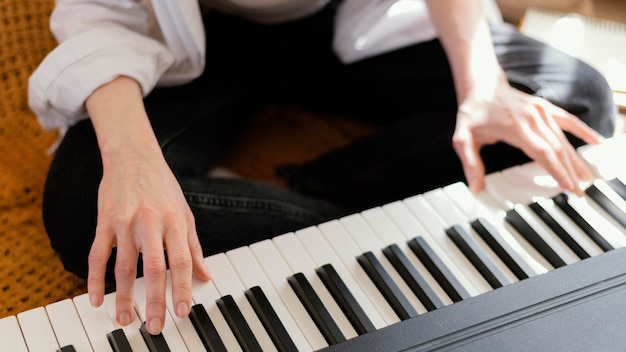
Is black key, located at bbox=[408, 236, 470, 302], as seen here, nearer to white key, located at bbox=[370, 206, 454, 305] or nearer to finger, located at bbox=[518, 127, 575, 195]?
white key, located at bbox=[370, 206, 454, 305]

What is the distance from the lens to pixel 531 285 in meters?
0.84

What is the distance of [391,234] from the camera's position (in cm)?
92

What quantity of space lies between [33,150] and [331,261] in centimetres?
69

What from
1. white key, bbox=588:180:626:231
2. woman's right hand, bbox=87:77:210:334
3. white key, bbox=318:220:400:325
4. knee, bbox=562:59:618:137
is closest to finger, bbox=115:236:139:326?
woman's right hand, bbox=87:77:210:334

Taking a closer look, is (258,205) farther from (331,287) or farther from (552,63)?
(552,63)

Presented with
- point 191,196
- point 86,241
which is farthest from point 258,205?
point 86,241

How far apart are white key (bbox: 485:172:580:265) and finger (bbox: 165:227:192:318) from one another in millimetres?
404

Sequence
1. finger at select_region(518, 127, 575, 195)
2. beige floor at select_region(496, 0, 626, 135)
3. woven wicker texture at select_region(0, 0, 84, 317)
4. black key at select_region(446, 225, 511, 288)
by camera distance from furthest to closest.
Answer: beige floor at select_region(496, 0, 626, 135) < woven wicker texture at select_region(0, 0, 84, 317) < finger at select_region(518, 127, 575, 195) < black key at select_region(446, 225, 511, 288)

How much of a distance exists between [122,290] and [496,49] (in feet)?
2.41

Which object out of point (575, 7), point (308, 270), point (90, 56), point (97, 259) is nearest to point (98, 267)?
point (97, 259)

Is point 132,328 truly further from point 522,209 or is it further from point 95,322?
point 522,209

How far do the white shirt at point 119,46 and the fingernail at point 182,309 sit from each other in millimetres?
352

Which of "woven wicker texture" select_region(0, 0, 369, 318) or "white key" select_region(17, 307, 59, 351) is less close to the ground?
"white key" select_region(17, 307, 59, 351)

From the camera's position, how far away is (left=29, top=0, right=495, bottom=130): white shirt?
1003 millimetres
